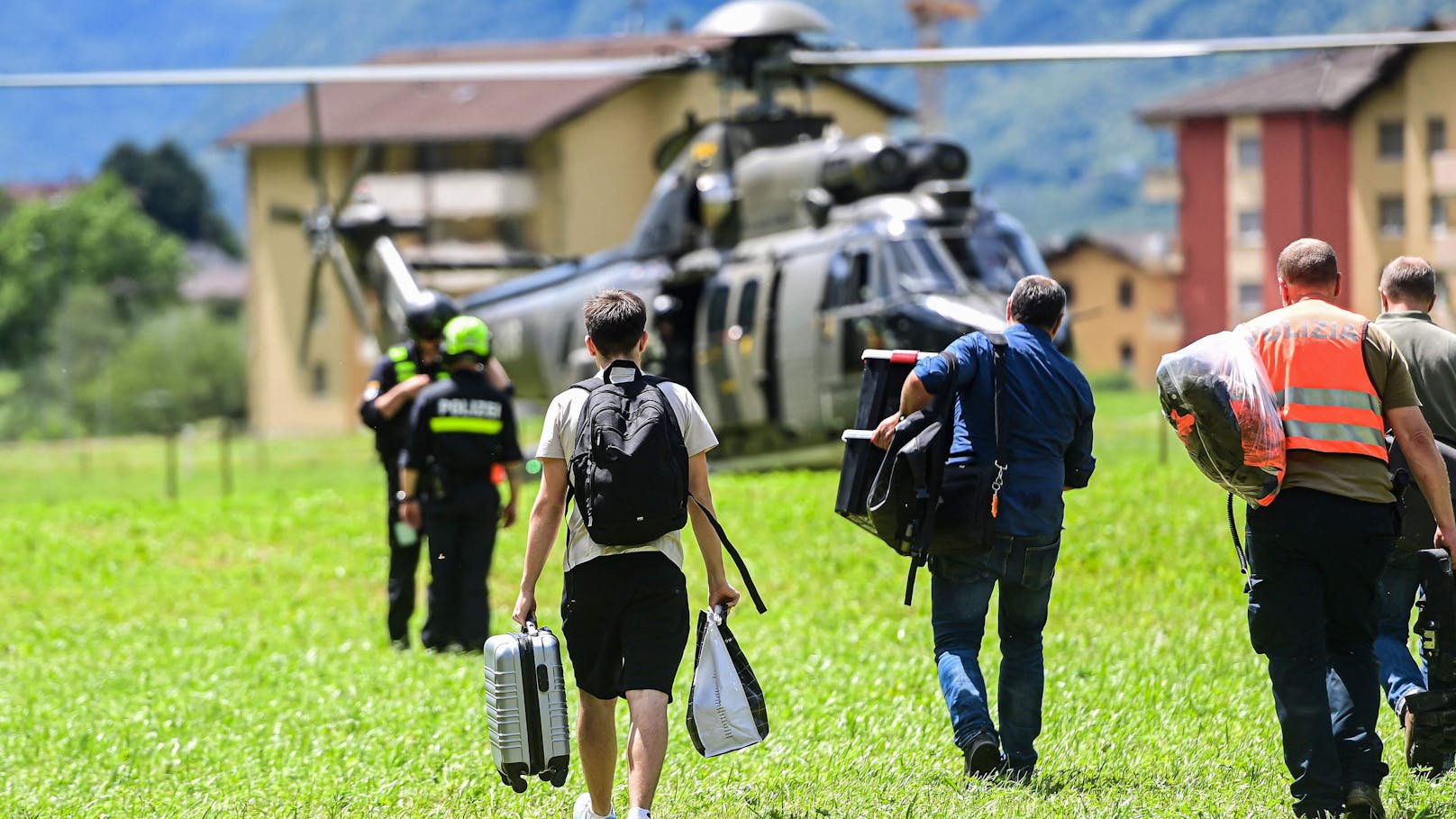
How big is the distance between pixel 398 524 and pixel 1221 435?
5.85 meters

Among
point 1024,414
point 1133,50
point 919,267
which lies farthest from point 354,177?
point 1024,414

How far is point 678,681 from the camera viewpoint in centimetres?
953

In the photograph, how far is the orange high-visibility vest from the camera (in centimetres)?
596

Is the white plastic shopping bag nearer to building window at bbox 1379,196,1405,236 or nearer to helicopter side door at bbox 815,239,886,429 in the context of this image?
helicopter side door at bbox 815,239,886,429

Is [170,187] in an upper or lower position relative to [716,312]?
upper

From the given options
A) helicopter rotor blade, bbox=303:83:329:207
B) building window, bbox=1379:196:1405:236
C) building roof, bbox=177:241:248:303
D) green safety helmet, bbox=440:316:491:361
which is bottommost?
green safety helmet, bbox=440:316:491:361

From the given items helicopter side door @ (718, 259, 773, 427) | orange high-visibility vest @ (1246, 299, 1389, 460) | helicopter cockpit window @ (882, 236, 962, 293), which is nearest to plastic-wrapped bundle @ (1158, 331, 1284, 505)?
orange high-visibility vest @ (1246, 299, 1389, 460)

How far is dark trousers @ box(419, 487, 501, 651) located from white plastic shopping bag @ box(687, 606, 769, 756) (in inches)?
167

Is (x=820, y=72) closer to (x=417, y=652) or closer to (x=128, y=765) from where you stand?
(x=417, y=652)

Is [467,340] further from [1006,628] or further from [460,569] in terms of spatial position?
[1006,628]

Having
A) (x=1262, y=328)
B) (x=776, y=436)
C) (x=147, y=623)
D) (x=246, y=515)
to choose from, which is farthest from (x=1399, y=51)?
(x=1262, y=328)

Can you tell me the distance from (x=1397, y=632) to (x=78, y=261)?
363 feet

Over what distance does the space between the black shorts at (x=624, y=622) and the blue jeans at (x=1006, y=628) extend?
1188 millimetres

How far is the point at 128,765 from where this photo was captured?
25.5ft
